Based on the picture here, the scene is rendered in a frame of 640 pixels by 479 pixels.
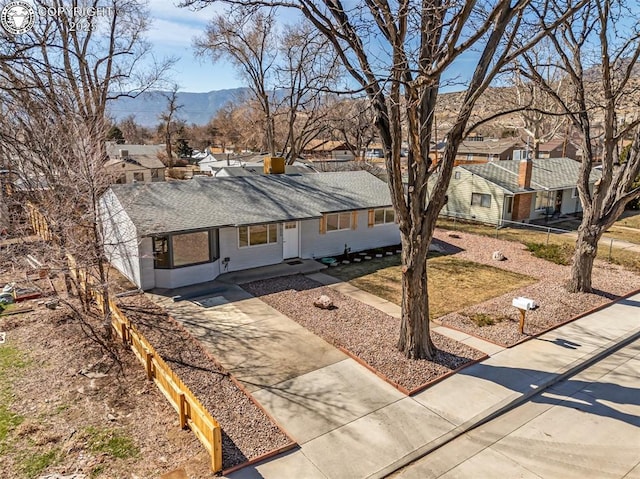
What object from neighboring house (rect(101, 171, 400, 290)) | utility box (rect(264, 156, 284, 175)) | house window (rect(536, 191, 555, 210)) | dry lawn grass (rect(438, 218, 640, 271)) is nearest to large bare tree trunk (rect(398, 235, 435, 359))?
neighboring house (rect(101, 171, 400, 290))

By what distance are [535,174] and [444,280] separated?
53.6 ft

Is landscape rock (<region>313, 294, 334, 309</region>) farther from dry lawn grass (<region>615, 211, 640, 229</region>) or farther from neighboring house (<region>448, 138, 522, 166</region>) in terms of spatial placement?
neighboring house (<region>448, 138, 522, 166</region>)

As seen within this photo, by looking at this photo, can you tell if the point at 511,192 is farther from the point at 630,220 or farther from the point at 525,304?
the point at 525,304

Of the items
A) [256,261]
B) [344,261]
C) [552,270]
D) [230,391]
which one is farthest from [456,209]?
[230,391]

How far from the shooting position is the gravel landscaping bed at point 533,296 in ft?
39.3

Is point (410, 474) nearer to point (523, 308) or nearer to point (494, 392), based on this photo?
point (494, 392)

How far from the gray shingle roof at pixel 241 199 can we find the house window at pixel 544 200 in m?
12.0

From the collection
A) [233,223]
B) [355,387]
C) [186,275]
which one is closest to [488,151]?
[233,223]

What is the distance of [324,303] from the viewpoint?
13.1 meters

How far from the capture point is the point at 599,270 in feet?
57.6

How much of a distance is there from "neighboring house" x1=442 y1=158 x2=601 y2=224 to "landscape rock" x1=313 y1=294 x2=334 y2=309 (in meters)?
16.2

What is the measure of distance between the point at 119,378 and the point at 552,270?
16178mm

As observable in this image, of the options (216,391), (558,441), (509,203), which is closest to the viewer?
(558,441)

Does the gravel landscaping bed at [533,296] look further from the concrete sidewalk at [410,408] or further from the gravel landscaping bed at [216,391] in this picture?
the gravel landscaping bed at [216,391]
